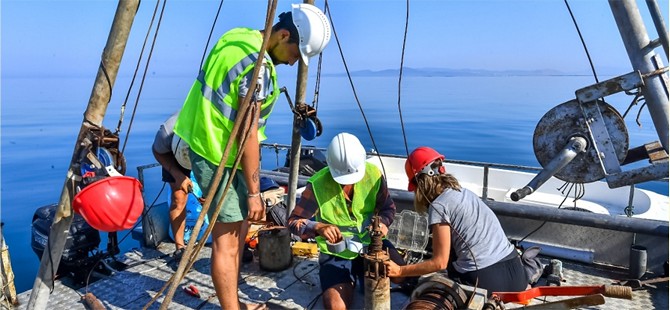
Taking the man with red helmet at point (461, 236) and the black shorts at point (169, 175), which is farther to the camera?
the black shorts at point (169, 175)

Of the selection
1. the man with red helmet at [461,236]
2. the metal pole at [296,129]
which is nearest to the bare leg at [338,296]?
the man with red helmet at [461,236]

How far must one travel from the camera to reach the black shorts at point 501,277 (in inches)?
95.4

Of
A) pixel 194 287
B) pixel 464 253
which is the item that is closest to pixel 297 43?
pixel 464 253

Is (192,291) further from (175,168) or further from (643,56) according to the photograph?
(643,56)

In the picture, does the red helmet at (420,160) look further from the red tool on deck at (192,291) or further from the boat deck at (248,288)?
the red tool on deck at (192,291)

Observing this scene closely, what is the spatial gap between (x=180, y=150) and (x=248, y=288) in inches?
41.6

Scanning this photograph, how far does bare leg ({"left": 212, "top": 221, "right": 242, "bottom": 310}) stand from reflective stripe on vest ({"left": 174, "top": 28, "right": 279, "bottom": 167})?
386mm

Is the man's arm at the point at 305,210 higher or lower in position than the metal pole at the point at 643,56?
lower

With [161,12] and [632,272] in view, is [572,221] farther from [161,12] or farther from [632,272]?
[161,12]

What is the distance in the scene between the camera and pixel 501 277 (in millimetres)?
2438

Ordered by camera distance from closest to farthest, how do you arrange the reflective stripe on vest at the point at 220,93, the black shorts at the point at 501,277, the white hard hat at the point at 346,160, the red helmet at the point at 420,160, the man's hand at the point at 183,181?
the reflective stripe on vest at the point at 220,93, the black shorts at the point at 501,277, the red helmet at the point at 420,160, the white hard hat at the point at 346,160, the man's hand at the point at 183,181

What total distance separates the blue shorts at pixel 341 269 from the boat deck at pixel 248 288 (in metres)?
0.14

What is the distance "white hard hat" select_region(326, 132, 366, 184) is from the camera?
2.77 m

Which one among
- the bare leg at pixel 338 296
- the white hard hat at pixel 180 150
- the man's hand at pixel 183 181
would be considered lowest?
the bare leg at pixel 338 296
